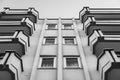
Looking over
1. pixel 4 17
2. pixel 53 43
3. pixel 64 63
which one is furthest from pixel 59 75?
pixel 4 17

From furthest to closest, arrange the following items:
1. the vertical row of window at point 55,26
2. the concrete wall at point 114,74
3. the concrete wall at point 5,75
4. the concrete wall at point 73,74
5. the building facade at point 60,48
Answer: the vertical row of window at point 55,26 < the concrete wall at point 73,74 < the building facade at point 60,48 < the concrete wall at point 5,75 < the concrete wall at point 114,74

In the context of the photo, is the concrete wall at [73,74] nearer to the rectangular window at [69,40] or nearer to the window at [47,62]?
the window at [47,62]

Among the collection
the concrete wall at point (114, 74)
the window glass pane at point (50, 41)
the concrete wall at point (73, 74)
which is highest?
the window glass pane at point (50, 41)

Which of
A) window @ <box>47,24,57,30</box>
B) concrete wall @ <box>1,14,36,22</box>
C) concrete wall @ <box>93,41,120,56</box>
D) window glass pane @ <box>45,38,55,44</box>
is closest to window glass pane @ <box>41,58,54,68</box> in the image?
concrete wall @ <box>93,41,120,56</box>

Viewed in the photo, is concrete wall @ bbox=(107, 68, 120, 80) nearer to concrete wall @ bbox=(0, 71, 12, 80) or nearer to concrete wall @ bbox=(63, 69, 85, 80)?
concrete wall @ bbox=(63, 69, 85, 80)

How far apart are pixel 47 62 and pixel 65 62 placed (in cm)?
131

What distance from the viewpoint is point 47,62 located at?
18.1 metres

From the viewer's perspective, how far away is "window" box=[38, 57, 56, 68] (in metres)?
17.3

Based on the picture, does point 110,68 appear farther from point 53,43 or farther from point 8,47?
point 53,43

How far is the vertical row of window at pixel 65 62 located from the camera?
17.3 meters

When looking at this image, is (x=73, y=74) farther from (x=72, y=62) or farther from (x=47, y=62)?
(x=47, y=62)

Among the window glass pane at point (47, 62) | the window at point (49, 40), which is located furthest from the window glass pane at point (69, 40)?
the window glass pane at point (47, 62)

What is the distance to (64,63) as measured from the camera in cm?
1748

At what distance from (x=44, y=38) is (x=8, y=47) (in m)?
5.49
